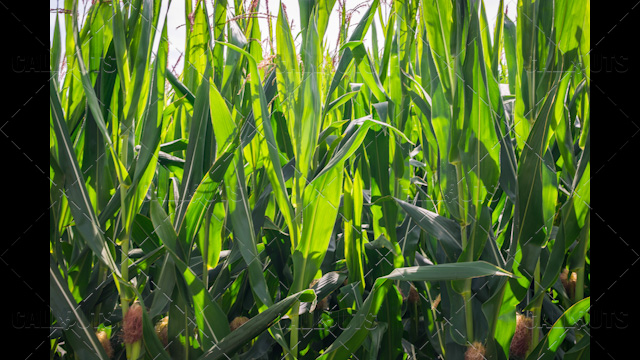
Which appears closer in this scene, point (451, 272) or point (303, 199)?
point (451, 272)

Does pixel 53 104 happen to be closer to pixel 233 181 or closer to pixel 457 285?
pixel 233 181

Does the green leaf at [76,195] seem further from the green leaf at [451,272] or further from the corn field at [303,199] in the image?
the green leaf at [451,272]

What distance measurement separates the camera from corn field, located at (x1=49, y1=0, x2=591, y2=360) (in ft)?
1.95

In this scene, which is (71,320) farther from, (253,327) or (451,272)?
(451,272)

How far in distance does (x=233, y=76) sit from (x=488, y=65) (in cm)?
42

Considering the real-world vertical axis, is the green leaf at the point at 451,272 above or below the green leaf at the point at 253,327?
above

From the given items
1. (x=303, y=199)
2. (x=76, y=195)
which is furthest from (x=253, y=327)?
(x=76, y=195)

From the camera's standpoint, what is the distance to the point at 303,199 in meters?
0.64

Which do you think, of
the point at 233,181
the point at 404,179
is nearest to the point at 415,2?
the point at 404,179

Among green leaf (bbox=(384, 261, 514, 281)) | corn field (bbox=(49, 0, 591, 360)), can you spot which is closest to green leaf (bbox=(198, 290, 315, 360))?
corn field (bbox=(49, 0, 591, 360))

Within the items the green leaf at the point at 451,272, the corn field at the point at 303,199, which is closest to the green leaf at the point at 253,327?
the corn field at the point at 303,199

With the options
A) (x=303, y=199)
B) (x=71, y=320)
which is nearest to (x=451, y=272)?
(x=303, y=199)

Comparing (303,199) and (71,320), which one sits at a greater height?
(303,199)

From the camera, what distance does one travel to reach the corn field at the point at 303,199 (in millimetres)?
594
